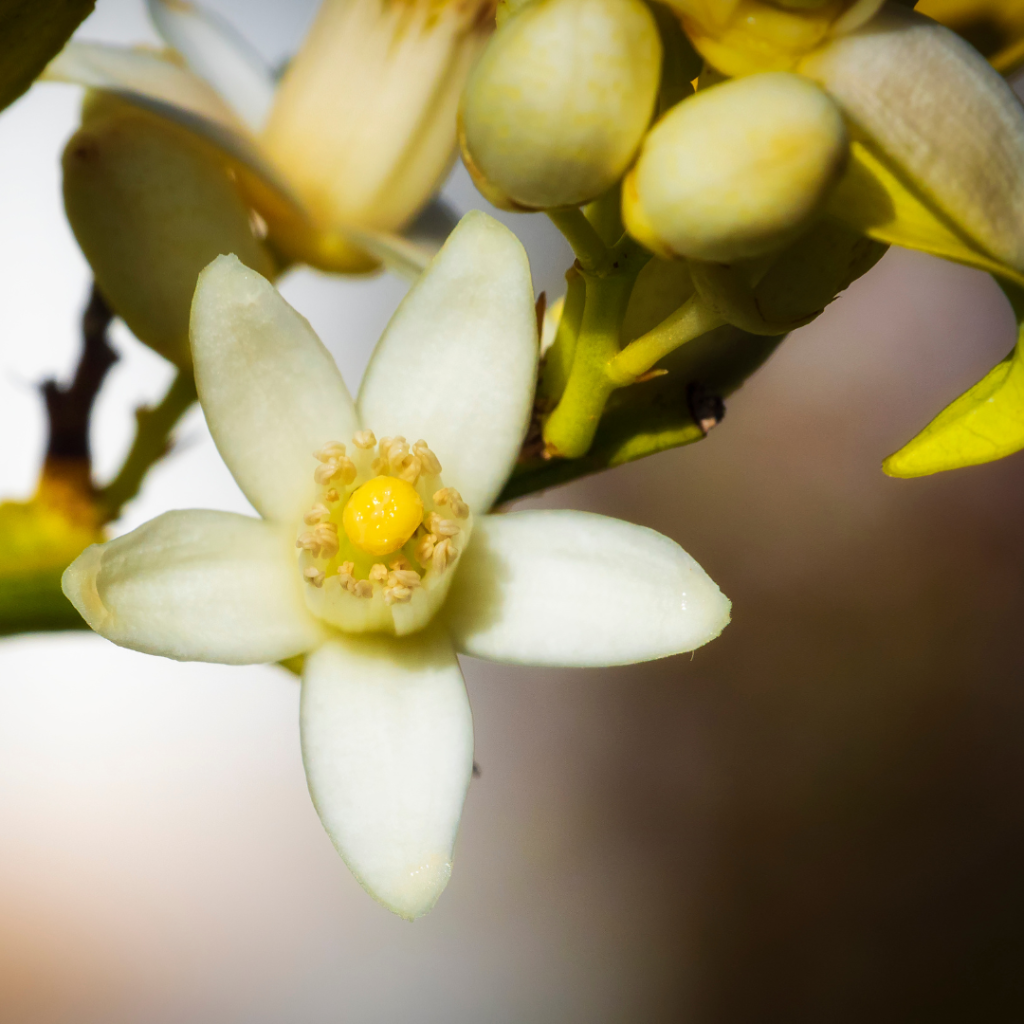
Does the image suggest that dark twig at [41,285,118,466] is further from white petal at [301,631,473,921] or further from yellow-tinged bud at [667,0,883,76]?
yellow-tinged bud at [667,0,883,76]

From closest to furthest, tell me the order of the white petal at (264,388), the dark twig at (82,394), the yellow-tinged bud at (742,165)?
the yellow-tinged bud at (742,165) < the white petal at (264,388) < the dark twig at (82,394)

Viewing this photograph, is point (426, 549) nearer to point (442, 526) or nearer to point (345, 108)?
point (442, 526)

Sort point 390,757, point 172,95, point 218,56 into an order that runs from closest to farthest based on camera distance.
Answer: point 390,757 → point 172,95 → point 218,56

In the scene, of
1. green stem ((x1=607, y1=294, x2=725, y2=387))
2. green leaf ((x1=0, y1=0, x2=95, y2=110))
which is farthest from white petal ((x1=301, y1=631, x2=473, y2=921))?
green leaf ((x1=0, y1=0, x2=95, y2=110))

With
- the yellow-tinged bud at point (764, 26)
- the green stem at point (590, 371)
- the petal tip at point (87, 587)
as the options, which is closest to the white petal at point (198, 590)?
the petal tip at point (87, 587)

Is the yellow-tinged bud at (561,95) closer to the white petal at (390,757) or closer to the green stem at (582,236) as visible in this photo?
the green stem at (582,236)

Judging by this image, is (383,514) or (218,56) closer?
(383,514)

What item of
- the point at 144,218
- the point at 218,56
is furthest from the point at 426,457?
the point at 218,56

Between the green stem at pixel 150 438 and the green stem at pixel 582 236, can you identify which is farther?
the green stem at pixel 150 438
